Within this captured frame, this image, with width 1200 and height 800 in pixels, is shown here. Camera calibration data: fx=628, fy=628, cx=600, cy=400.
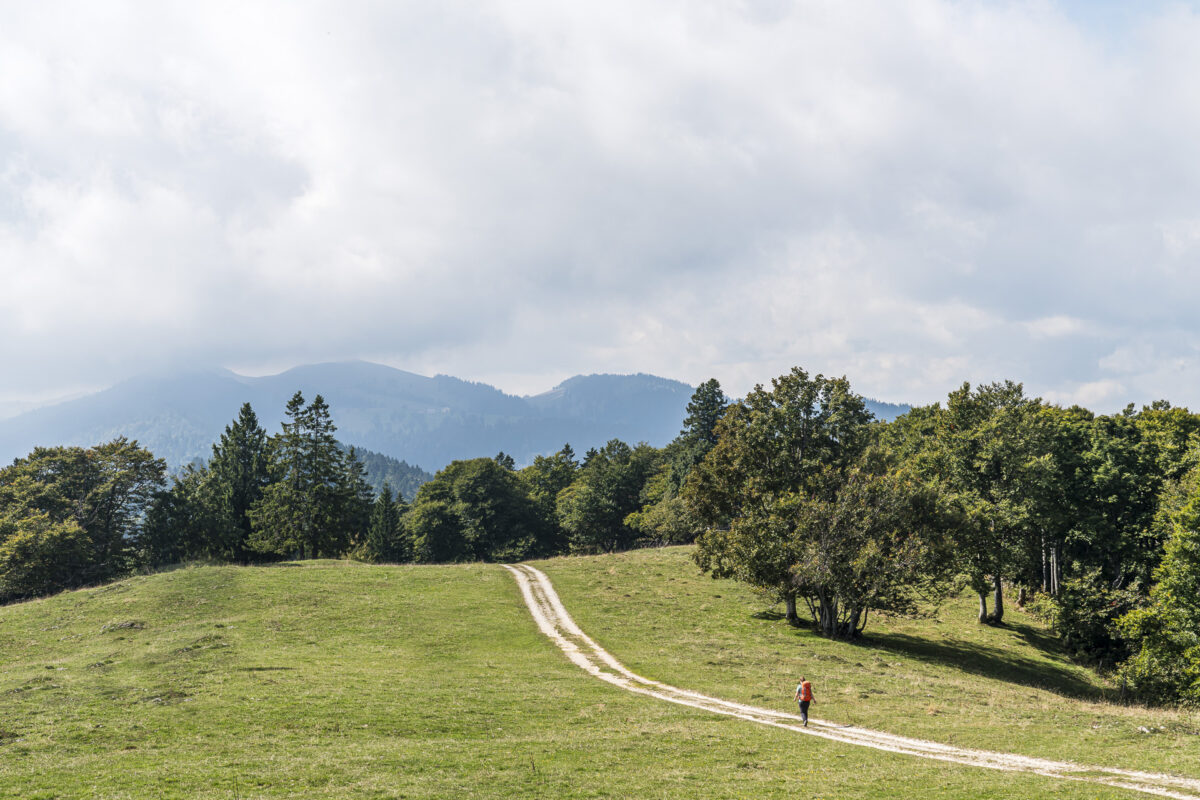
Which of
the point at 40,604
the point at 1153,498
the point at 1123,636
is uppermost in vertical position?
the point at 1153,498

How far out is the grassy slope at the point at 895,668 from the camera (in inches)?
904

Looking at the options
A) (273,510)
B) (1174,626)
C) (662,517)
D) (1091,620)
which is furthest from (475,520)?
(1174,626)

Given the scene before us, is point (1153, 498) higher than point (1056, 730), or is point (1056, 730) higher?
point (1153, 498)

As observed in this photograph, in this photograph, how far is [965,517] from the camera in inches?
1890

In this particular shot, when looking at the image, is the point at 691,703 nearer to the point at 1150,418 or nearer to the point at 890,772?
the point at 890,772

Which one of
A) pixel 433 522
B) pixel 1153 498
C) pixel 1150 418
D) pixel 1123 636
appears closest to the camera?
pixel 1123 636

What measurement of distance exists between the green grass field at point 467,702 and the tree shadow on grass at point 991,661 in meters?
0.29

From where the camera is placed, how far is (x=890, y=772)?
731 inches

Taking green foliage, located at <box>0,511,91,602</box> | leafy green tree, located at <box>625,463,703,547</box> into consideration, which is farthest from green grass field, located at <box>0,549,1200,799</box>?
green foliage, located at <box>0,511,91,602</box>

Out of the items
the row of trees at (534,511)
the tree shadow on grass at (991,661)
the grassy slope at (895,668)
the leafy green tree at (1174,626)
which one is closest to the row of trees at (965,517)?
the leafy green tree at (1174,626)

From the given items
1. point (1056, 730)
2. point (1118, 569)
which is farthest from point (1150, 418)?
point (1056, 730)

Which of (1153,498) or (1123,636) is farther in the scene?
(1153,498)

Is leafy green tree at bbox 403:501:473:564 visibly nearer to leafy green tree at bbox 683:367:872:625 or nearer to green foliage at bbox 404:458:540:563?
green foliage at bbox 404:458:540:563

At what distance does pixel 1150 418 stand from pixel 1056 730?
67.7 metres
